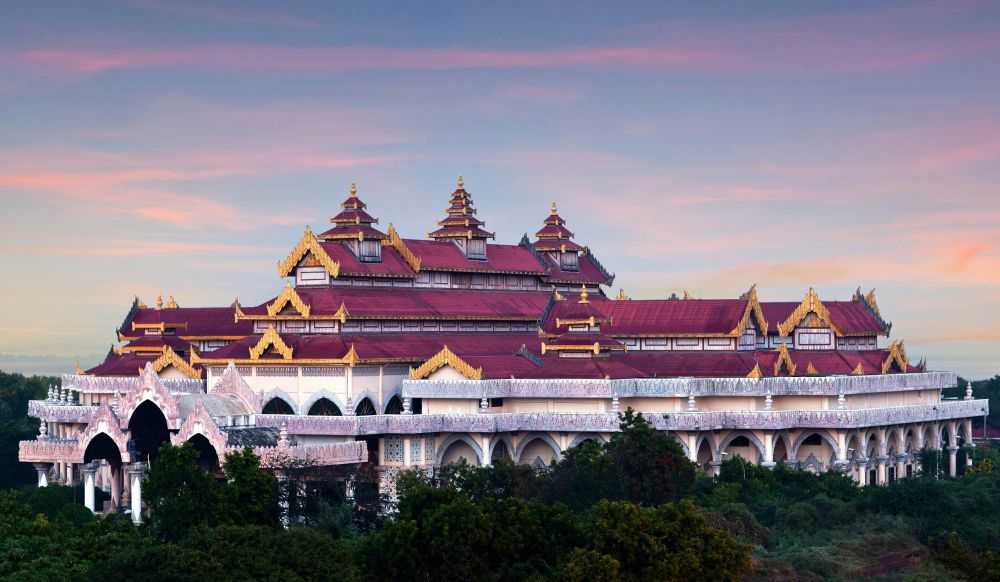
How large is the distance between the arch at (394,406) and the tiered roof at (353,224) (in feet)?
23.7

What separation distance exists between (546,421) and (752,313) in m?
11.6

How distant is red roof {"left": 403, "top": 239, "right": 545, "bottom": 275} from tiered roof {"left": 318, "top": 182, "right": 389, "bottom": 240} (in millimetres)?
2254

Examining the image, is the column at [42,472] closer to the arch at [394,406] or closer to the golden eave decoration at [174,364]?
the golden eave decoration at [174,364]

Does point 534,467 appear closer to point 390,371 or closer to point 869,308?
point 390,371

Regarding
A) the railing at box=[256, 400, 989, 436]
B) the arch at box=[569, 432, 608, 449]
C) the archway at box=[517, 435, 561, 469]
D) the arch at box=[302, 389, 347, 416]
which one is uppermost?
the arch at box=[302, 389, 347, 416]

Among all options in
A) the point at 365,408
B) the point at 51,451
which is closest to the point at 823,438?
the point at 365,408

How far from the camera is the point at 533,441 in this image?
2933 inches

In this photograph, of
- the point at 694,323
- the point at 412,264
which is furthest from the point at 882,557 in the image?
the point at 412,264

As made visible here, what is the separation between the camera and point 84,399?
86.7 meters

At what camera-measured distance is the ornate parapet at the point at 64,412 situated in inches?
3081

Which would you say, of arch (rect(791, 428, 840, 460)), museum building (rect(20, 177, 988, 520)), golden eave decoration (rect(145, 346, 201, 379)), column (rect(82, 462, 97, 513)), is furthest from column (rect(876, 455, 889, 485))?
column (rect(82, 462, 97, 513))

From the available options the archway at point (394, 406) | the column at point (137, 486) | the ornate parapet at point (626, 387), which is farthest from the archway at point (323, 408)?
the column at point (137, 486)

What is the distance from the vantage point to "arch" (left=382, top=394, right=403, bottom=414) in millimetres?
74938

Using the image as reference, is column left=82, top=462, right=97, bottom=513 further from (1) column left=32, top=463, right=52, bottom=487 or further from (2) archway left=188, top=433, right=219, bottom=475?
(2) archway left=188, top=433, right=219, bottom=475
